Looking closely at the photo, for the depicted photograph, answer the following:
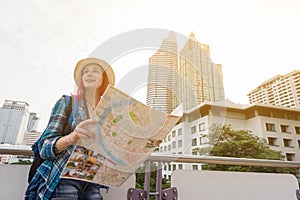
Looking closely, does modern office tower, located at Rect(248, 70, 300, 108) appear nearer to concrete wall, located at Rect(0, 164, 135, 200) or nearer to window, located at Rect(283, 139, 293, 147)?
window, located at Rect(283, 139, 293, 147)

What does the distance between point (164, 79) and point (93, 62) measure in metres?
0.19

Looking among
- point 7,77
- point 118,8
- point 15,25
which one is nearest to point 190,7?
point 118,8

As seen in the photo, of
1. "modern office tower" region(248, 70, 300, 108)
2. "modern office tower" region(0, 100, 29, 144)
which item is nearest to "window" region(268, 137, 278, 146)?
"modern office tower" region(248, 70, 300, 108)

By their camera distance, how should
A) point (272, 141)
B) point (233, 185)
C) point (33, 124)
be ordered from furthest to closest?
point (272, 141)
point (33, 124)
point (233, 185)

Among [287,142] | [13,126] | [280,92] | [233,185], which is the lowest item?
[233,185]

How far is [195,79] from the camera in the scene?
580 millimetres

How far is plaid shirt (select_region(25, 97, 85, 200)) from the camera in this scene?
16.8 inches

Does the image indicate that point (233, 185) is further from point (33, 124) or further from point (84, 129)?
point (33, 124)

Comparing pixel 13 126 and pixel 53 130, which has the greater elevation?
pixel 13 126

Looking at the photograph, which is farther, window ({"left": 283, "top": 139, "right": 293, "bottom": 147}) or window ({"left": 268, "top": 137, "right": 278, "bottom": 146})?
window ({"left": 283, "top": 139, "right": 293, "bottom": 147})

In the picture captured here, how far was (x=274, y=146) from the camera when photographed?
11.3 metres

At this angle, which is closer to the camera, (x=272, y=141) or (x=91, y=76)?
(x=91, y=76)

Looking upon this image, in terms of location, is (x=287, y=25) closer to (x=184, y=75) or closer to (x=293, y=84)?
(x=184, y=75)

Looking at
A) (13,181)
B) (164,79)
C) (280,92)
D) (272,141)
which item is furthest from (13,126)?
(272,141)
